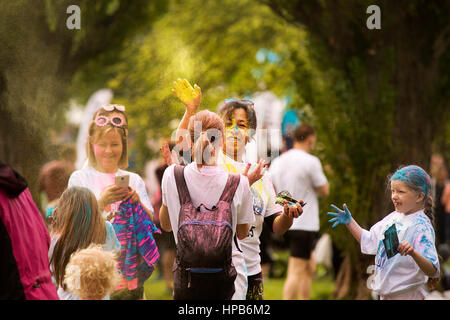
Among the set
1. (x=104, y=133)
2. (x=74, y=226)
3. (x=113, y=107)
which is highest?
(x=113, y=107)

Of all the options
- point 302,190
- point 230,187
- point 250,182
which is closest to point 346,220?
point 250,182

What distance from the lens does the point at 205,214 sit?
4.34m

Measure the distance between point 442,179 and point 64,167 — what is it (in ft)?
28.2

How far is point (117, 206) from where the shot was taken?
5168 mm

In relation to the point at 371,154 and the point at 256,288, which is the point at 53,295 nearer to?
the point at 256,288

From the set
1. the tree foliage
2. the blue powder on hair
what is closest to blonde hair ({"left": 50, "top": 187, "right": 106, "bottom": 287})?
the tree foliage

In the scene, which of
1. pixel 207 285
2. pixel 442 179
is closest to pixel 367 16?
pixel 207 285

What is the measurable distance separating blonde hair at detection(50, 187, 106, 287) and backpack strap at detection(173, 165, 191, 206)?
0.84 m

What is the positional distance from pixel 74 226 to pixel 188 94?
1194 millimetres

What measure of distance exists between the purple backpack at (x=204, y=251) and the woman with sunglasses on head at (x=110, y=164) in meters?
0.88

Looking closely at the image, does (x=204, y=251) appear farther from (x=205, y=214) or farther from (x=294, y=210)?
(x=294, y=210)

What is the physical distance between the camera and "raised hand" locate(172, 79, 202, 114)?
5168mm

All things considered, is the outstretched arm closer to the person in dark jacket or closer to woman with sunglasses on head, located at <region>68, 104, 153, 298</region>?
woman with sunglasses on head, located at <region>68, 104, 153, 298</region>

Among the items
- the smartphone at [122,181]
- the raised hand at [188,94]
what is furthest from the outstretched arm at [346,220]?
the smartphone at [122,181]
